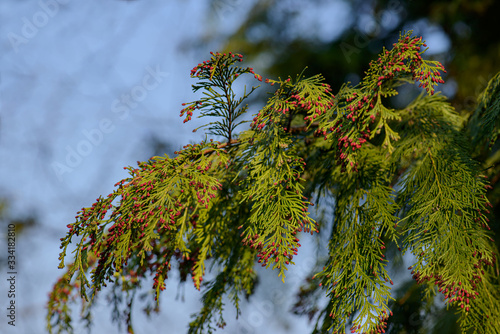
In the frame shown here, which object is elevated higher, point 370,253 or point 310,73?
point 310,73

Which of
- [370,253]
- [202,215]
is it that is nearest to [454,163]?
[370,253]

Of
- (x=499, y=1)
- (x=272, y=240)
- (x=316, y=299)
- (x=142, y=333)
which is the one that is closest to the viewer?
(x=272, y=240)

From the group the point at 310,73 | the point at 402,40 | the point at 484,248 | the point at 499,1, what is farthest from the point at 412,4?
the point at 484,248

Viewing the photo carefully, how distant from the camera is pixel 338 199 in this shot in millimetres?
1229

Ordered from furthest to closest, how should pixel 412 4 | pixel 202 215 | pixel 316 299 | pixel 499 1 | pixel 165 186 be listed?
pixel 412 4 < pixel 499 1 < pixel 316 299 < pixel 202 215 < pixel 165 186

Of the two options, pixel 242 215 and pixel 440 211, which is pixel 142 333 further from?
pixel 440 211

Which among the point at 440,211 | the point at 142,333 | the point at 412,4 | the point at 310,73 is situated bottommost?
the point at 440,211

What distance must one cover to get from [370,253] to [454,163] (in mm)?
357

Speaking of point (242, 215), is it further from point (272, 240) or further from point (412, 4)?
point (412, 4)

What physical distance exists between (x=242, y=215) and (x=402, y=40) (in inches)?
27.4

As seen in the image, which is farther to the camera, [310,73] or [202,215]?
[310,73]

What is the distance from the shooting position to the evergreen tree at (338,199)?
0.98 meters

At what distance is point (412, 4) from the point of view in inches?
138

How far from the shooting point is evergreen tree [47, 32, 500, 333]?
0.98m
